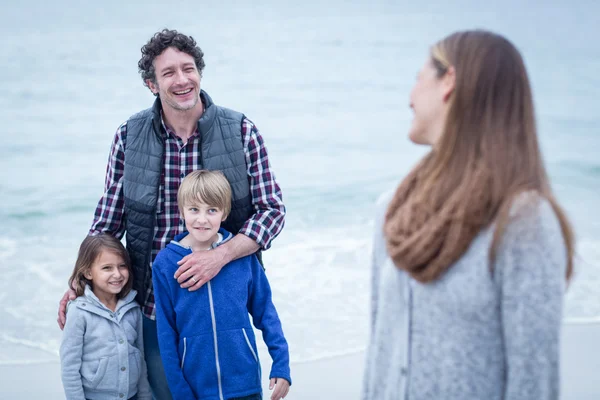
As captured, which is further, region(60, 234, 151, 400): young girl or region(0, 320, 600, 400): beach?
region(0, 320, 600, 400): beach

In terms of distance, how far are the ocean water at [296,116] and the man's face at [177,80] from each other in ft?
4.58

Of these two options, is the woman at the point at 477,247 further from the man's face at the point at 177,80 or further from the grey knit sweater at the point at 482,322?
the man's face at the point at 177,80

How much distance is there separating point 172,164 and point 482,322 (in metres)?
1.51

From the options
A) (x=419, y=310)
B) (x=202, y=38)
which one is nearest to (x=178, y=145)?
(x=419, y=310)

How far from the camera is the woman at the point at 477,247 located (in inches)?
57.6

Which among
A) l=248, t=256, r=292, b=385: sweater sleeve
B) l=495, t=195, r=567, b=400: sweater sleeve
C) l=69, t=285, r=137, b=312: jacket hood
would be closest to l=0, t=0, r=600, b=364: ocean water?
l=495, t=195, r=567, b=400: sweater sleeve

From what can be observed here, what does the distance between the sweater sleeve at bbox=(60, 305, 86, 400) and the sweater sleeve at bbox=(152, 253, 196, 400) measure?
13.5 inches

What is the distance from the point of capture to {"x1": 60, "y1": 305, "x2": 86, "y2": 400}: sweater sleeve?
261cm

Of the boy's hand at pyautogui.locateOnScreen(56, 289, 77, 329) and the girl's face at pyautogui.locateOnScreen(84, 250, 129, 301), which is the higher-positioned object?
the girl's face at pyautogui.locateOnScreen(84, 250, 129, 301)

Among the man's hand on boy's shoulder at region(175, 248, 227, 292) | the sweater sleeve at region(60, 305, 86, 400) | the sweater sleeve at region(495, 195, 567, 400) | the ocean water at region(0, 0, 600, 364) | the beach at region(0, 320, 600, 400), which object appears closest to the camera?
the sweater sleeve at region(495, 195, 567, 400)

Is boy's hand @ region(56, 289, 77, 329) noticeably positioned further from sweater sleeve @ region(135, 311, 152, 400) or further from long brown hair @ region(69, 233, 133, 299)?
sweater sleeve @ region(135, 311, 152, 400)

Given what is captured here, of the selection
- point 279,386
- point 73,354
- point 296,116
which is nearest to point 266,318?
point 279,386

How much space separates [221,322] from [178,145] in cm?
69

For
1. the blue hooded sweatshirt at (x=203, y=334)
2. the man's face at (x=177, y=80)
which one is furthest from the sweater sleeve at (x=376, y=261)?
the man's face at (x=177, y=80)
